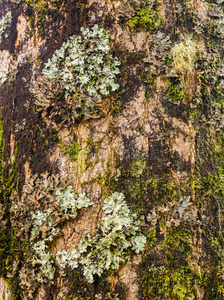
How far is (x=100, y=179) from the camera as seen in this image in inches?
63.2

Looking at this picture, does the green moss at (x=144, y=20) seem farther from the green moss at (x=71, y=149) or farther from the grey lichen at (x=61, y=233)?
the grey lichen at (x=61, y=233)

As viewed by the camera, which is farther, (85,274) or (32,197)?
(32,197)

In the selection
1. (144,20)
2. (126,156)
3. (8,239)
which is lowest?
(8,239)

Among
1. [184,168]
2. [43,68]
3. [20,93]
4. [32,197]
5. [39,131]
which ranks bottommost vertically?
[32,197]

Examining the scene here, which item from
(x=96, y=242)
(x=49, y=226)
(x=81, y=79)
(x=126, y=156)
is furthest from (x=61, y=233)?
→ (x=81, y=79)

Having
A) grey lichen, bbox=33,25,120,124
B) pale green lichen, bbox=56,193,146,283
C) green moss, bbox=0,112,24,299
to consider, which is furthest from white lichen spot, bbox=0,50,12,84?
pale green lichen, bbox=56,193,146,283

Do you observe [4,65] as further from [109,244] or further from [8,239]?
[109,244]

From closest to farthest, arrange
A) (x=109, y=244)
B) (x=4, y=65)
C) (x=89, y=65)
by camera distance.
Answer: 1. (x=109, y=244)
2. (x=89, y=65)
3. (x=4, y=65)

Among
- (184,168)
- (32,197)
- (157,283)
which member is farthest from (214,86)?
(32,197)

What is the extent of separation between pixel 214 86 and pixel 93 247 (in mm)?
1511

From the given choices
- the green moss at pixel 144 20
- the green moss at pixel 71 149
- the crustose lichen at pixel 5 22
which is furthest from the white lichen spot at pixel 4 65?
the green moss at pixel 144 20

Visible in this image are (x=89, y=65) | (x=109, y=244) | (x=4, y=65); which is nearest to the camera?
(x=109, y=244)

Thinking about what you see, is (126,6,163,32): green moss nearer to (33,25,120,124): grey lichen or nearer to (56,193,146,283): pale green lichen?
(33,25,120,124): grey lichen

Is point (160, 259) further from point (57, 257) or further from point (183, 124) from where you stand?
point (183, 124)
